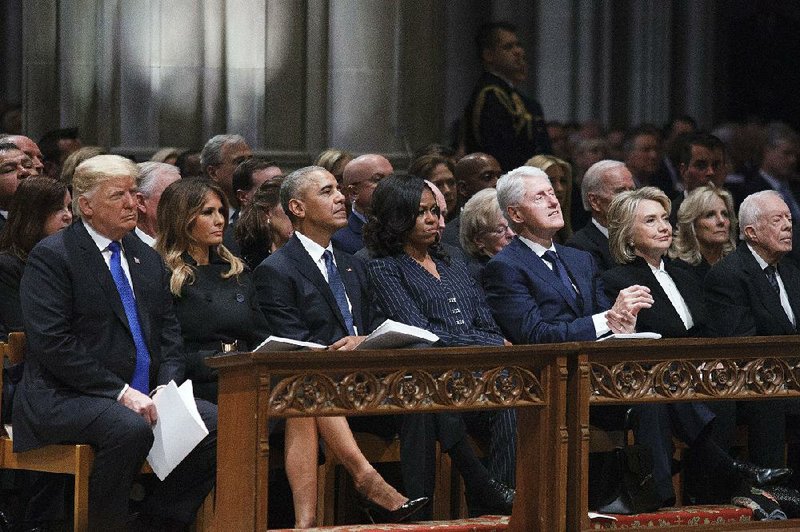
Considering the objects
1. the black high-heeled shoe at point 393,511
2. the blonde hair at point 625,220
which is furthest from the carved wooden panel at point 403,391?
the blonde hair at point 625,220

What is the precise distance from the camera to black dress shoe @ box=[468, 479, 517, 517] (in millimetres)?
7375

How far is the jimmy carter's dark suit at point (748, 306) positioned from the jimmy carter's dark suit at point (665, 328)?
0.41ft

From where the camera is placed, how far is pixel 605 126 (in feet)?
55.4

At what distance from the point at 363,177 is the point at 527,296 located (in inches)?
67.5

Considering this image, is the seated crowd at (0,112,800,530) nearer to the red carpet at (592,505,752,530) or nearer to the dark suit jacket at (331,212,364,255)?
the dark suit jacket at (331,212,364,255)

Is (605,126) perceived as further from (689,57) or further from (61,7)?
(61,7)

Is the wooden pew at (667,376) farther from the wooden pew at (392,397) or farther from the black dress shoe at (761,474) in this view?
the black dress shoe at (761,474)

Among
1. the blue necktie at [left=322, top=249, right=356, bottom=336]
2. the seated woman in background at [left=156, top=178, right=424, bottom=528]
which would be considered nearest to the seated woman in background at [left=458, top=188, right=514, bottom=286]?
the blue necktie at [left=322, top=249, right=356, bottom=336]

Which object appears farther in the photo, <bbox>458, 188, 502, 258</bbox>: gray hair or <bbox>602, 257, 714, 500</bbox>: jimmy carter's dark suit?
<bbox>458, 188, 502, 258</bbox>: gray hair

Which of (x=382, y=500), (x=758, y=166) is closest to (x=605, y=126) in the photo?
(x=758, y=166)

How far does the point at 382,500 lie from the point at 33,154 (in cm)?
298

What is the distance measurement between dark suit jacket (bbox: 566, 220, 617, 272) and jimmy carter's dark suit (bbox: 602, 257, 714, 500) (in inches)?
18.3

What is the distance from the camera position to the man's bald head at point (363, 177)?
368 inches

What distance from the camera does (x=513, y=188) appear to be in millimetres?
8141
